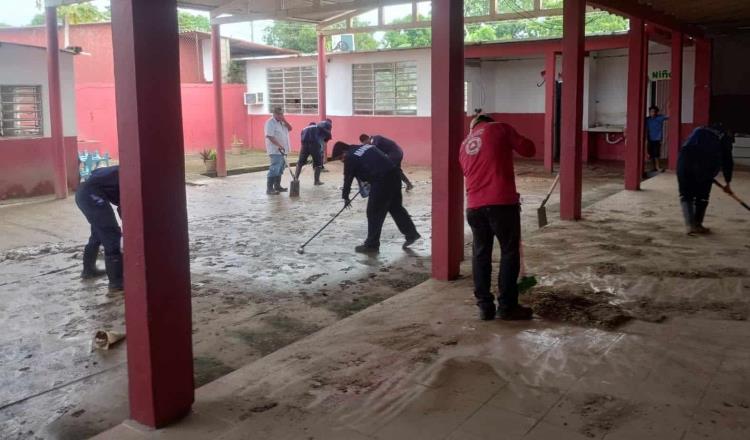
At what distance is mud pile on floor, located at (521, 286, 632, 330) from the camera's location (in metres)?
5.09

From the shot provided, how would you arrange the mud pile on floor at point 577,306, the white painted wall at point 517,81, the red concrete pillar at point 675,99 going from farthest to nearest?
the white painted wall at point 517,81 → the red concrete pillar at point 675,99 → the mud pile on floor at point 577,306

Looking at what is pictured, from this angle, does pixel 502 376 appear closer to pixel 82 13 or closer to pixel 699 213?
pixel 699 213

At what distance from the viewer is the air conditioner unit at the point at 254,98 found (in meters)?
21.7

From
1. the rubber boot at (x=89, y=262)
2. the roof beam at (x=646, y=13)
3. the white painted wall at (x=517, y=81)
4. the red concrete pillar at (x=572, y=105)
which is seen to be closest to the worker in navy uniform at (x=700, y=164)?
the red concrete pillar at (x=572, y=105)

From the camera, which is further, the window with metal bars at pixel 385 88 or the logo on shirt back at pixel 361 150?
the window with metal bars at pixel 385 88

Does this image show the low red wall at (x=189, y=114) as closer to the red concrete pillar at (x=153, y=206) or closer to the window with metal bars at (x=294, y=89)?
the window with metal bars at (x=294, y=89)

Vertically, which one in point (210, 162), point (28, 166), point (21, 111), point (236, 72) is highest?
point (236, 72)

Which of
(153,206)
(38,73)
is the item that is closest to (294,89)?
(38,73)

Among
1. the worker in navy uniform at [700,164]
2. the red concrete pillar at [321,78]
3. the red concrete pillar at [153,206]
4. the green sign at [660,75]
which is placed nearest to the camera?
the red concrete pillar at [153,206]

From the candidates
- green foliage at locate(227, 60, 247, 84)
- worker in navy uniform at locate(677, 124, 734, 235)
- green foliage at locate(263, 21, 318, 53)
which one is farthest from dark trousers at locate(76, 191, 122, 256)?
green foliage at locate(263, 21, 318, 53)

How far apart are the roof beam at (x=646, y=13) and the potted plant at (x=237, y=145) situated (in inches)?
504

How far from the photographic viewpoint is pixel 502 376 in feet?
13.4

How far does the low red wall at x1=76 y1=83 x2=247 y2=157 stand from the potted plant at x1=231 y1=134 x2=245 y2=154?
132 millimetres

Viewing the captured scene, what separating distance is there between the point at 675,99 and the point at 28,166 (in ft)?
41.1
